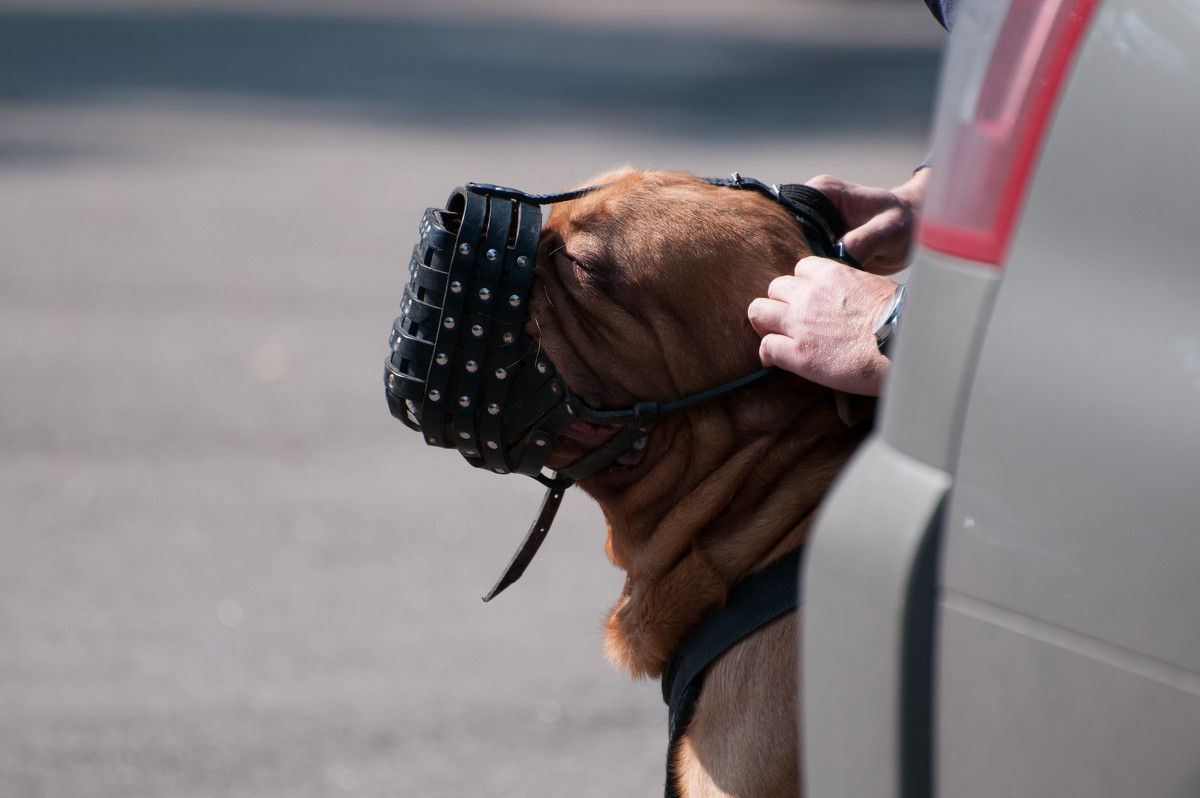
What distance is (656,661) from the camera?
7.50 feet

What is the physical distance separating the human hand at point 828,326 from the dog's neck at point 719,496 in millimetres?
166

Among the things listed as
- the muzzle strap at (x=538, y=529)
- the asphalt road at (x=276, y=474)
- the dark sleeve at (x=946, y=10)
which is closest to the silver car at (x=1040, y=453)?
the muzzle strap at (x=538, y=529)

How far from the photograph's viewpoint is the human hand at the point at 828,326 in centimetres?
195

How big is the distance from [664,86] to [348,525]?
403 inches

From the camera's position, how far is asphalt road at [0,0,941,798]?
332 centimetres

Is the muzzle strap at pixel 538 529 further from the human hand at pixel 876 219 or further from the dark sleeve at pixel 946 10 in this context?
the dark sleeve at pixel 946 10

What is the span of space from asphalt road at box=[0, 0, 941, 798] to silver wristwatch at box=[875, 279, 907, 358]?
1.14m

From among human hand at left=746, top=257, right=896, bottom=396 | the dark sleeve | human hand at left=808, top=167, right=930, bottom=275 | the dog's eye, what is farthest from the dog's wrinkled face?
the dark sleeve

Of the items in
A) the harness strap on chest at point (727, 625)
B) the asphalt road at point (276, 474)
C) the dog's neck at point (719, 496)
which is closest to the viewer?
the harness strap on chest at point (727, 625)

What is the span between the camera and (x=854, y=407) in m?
2.12

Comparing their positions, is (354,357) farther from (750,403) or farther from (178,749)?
(750,403)

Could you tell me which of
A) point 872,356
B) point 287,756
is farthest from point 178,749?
point 872,356

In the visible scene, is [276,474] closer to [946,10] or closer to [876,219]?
[876,219]

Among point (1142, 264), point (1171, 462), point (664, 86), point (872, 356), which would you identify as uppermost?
point (1142, 264)
